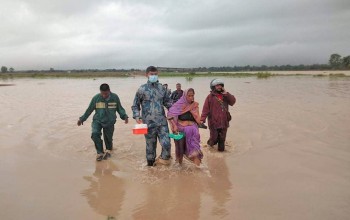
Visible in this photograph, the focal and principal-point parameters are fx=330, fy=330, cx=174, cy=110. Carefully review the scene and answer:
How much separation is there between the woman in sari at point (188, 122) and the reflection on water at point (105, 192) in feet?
4.25

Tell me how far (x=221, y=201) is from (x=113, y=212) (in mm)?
1465

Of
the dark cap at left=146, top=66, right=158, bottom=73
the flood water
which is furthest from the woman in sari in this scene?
the dark cap at left=146, top=66, right=158, bottom=73

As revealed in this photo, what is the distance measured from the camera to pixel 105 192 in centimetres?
492

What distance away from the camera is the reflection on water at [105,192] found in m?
4.29

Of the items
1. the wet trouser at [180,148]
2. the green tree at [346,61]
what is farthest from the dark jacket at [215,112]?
the green tree at [346,61]

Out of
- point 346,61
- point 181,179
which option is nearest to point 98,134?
point 181,179

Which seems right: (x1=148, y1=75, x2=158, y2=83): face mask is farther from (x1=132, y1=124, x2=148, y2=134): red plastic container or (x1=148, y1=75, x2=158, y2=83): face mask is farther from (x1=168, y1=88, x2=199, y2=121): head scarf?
(x1=132, y1=124, x2=148, y2=134): red plastic container

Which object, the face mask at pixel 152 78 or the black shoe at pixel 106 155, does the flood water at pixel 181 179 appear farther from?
the face mask at pixel 152 78

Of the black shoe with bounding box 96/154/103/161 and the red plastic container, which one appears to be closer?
the red plastic container

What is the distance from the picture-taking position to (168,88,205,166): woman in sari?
5.79 metres

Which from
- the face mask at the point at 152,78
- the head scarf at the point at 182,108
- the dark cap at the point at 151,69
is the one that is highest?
the dark cap at the point at 151,69

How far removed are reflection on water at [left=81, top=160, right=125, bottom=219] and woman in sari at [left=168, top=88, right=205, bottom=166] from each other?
1.29 metres

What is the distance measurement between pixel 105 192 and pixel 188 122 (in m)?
1.89

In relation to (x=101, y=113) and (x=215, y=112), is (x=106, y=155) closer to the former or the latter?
(x=101, y=113)
